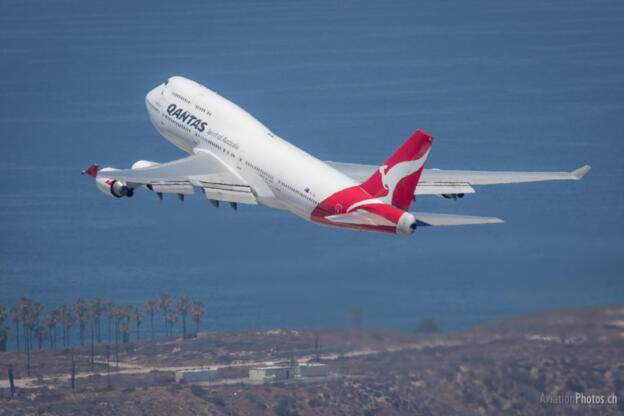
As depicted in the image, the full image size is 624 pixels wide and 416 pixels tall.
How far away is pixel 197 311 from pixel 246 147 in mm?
36091

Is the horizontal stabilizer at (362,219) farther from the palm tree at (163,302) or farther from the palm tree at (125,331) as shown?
the palm tree at (163,302)

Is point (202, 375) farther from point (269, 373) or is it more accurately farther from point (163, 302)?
point (163, 302)

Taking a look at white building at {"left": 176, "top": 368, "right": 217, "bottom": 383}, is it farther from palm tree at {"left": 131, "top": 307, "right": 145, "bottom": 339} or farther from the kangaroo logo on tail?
the kangaroo logo on tail

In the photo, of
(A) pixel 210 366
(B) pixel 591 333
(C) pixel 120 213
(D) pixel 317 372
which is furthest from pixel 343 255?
(C) pixel 120 213

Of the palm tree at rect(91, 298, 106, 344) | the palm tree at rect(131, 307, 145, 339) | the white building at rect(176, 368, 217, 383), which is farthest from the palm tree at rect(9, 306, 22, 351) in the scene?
the white building at rect(176, 368, 217, 383)

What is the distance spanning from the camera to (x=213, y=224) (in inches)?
3568

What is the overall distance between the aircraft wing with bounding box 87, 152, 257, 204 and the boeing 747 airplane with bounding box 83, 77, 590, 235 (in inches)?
2.7

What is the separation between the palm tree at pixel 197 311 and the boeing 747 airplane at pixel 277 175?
1098 inches

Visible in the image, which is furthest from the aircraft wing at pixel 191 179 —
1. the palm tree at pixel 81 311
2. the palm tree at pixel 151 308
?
the palm tree at pixel 81 311

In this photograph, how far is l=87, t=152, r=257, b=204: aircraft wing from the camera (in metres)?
79.9

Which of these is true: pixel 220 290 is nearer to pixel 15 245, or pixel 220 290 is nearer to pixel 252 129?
pixel 252 129

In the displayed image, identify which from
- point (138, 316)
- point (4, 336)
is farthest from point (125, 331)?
point (4, 336)

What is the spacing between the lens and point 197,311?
115062 mm

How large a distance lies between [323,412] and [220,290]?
1978cm
